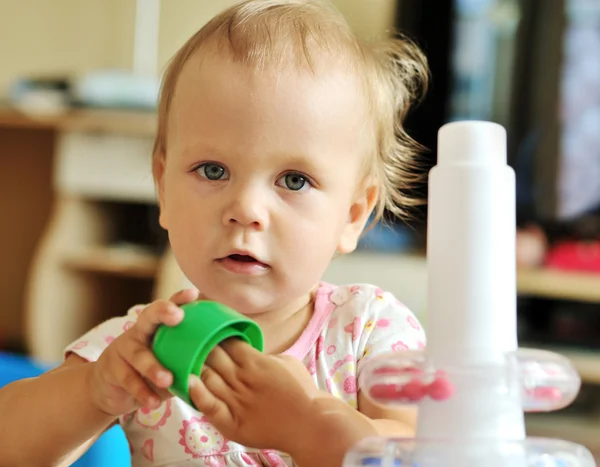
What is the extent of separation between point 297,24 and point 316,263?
20 cm

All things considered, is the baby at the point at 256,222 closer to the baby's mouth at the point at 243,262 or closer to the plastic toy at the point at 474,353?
the baby's mouth at the point at 243,262

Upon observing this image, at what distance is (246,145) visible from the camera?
618 millimetres

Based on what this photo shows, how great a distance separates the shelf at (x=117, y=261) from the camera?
221cm

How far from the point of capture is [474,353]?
39 cm

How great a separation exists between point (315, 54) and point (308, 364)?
0.26 metres

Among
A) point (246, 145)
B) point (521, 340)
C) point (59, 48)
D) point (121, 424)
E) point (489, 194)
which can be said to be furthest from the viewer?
point (59, 48)

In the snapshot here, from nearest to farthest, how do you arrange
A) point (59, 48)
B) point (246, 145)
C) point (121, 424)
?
point (246, 145)
point (121, 424)
point (59, 48)

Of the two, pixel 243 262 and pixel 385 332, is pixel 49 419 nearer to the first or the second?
pixel 243 262

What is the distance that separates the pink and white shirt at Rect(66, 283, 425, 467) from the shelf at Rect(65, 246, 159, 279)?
4.78ft

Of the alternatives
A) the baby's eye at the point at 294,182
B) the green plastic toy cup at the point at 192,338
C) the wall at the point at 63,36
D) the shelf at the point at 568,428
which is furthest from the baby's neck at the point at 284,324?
the wall at the point at 63,36

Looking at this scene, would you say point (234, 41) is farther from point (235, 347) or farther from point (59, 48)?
point (59, 48)

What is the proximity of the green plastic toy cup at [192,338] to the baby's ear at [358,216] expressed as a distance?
11.6 inches

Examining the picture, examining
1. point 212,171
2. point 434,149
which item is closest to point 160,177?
point 212,171

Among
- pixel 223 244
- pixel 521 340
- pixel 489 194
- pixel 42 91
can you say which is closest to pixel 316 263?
pixel 223 244
